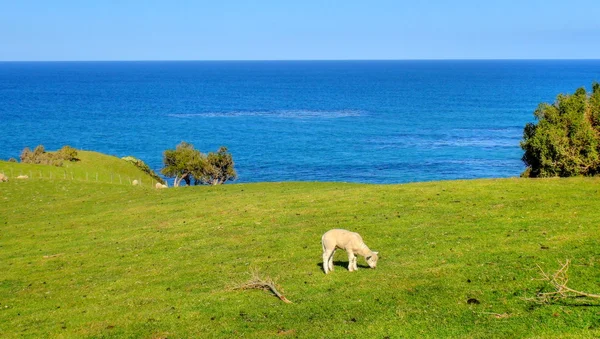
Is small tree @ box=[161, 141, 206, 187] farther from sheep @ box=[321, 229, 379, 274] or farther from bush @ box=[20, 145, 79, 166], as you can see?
sheep @ box=[321, 229, 379, 274]

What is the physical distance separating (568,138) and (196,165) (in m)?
49.9

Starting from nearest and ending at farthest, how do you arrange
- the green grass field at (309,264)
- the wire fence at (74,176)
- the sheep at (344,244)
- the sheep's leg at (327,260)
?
the green grass field at (309,264), the sheep at (344,244), the sheep's leg at (327,260), the wire fence at (74,176)

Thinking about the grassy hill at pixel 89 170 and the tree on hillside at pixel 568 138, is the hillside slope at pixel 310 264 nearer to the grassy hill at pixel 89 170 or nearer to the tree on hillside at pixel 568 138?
the tree on hillside at pixel 568 138

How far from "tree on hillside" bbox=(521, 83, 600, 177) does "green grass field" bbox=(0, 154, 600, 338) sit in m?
4.55

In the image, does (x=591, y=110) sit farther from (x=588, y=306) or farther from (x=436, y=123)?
(x=436, y=123)

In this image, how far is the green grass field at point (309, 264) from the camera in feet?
60.2

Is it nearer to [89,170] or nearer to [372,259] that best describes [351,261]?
[372,259]

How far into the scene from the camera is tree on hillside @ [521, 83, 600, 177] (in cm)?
4262

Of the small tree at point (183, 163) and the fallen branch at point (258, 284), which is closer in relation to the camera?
the fallen branch at point (258, 284)

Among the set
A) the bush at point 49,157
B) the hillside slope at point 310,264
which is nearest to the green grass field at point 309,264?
the hillside slope at point 310,264

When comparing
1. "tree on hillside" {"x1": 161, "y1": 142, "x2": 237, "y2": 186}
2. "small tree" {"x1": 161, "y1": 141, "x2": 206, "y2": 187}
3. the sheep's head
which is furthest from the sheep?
"small tree" {"x1": 161, "y1": 141, "x2": 206, "y2": 187}

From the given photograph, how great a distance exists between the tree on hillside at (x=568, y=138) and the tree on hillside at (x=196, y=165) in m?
45.6

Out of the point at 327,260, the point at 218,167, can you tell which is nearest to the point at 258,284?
the point at 327,260

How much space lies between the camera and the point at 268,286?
2223 cm
